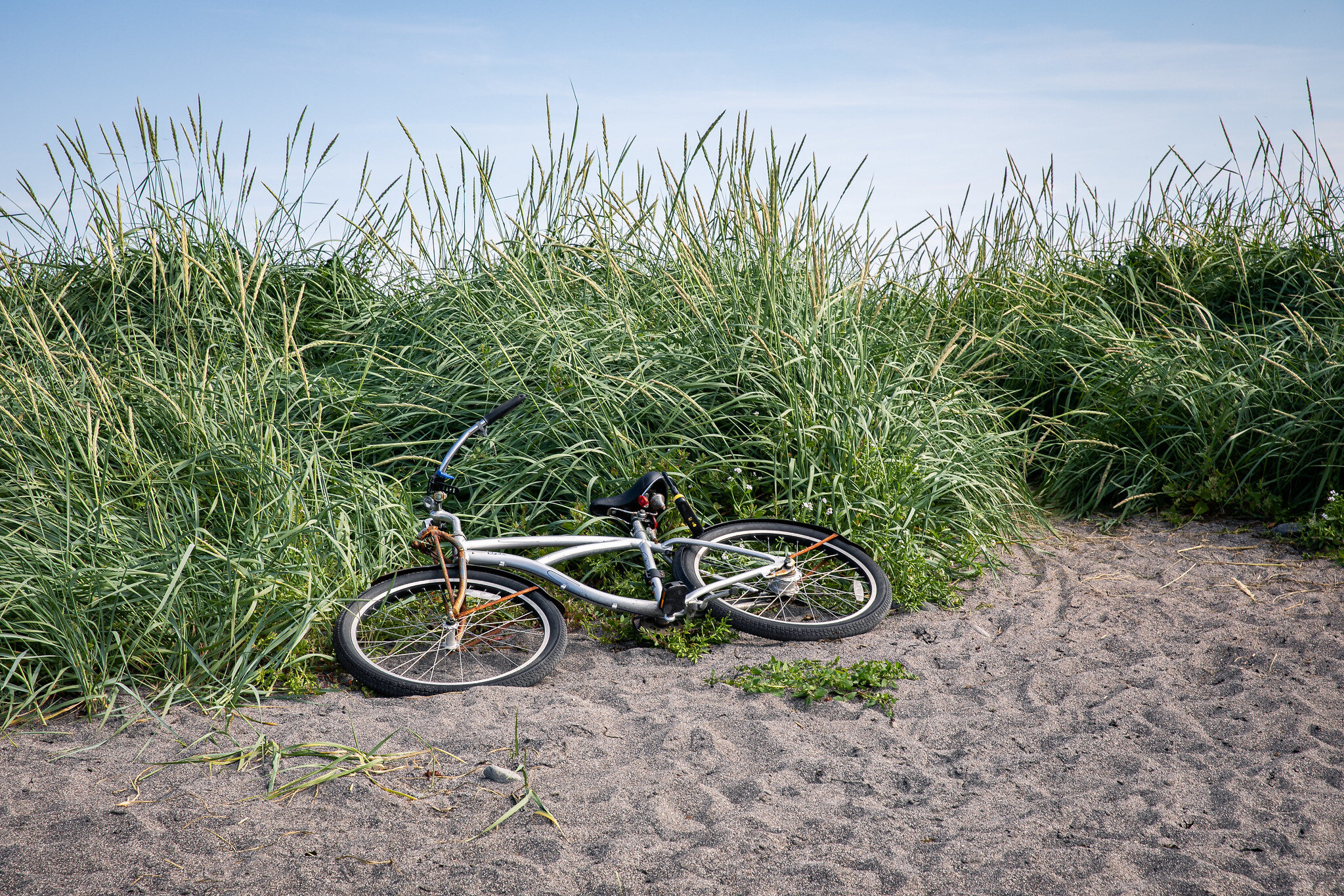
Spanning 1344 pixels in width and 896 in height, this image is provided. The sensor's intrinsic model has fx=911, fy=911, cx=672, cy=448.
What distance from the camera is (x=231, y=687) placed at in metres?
3.34

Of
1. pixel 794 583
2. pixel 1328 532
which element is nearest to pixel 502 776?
pixel 794 583

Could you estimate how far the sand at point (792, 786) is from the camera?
246cm

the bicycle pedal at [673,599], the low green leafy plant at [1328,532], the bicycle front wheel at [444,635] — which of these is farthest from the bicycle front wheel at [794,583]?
the low green leafy plant at [1328,532]

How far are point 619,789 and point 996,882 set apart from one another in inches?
44.2

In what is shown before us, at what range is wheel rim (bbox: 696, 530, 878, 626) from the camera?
4.20 meters

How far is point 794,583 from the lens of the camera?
407 cm

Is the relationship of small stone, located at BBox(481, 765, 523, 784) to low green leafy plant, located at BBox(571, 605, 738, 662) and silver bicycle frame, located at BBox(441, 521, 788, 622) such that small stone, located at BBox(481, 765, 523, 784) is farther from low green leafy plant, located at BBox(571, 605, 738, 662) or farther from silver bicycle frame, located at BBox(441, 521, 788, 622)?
low green leafy plant, located at BBox(571, 605, 738, 662)

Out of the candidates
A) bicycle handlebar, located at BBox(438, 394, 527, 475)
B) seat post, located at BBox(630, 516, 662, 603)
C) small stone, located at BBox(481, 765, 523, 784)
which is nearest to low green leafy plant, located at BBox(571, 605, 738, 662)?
seat post, located at BBox(630, 516, 662, 603)

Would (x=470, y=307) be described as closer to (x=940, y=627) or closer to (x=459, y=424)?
(x=459, y=424)

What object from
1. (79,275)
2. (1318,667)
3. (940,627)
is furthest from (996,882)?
A: (79,275)

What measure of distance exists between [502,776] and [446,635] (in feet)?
3.10

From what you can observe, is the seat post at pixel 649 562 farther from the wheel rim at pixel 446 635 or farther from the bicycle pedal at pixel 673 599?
the wheel rim at pixel 446 635

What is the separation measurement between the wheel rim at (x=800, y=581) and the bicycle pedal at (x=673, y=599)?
300 millimetres

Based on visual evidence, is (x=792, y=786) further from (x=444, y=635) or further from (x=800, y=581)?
(x=444, y=635)
